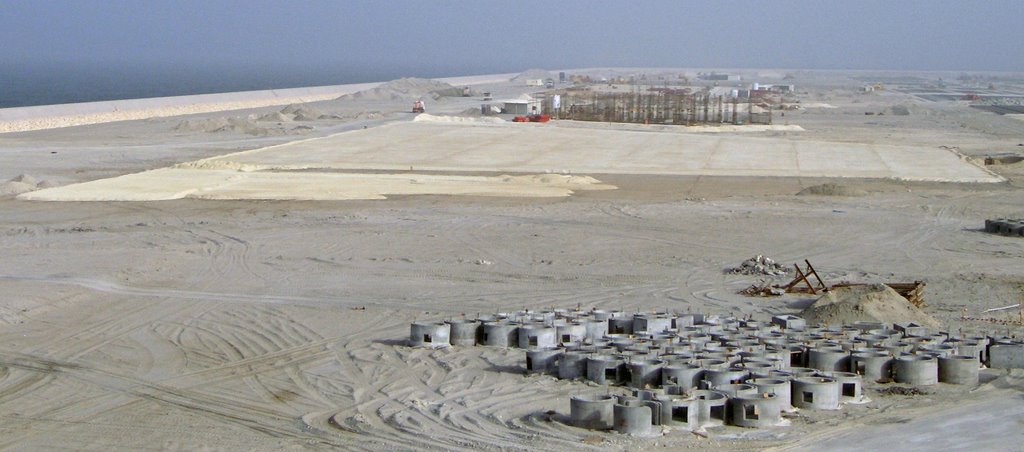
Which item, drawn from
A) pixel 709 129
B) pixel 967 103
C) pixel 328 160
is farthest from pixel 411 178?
pixel 967 103

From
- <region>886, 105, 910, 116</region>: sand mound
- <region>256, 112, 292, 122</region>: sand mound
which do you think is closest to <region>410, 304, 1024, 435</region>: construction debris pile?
<region>256, 112, 292, 122</region>: sand mound

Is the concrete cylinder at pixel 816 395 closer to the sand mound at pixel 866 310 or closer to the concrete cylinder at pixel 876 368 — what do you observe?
the concrete cylinder at pixel 876 368

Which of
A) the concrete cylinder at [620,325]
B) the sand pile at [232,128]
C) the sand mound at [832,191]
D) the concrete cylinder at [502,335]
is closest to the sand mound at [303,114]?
the sand pile at [232,128]

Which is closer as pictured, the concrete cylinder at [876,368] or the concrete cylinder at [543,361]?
the concrete cylinder at [876,368]

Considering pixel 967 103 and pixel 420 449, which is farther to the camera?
pixel 967 103

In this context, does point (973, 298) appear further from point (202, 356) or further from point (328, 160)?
point (328, 160)

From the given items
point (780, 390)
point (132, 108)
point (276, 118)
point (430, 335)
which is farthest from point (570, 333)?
point (132, 108)

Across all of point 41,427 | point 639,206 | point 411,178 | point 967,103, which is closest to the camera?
point 41,427
